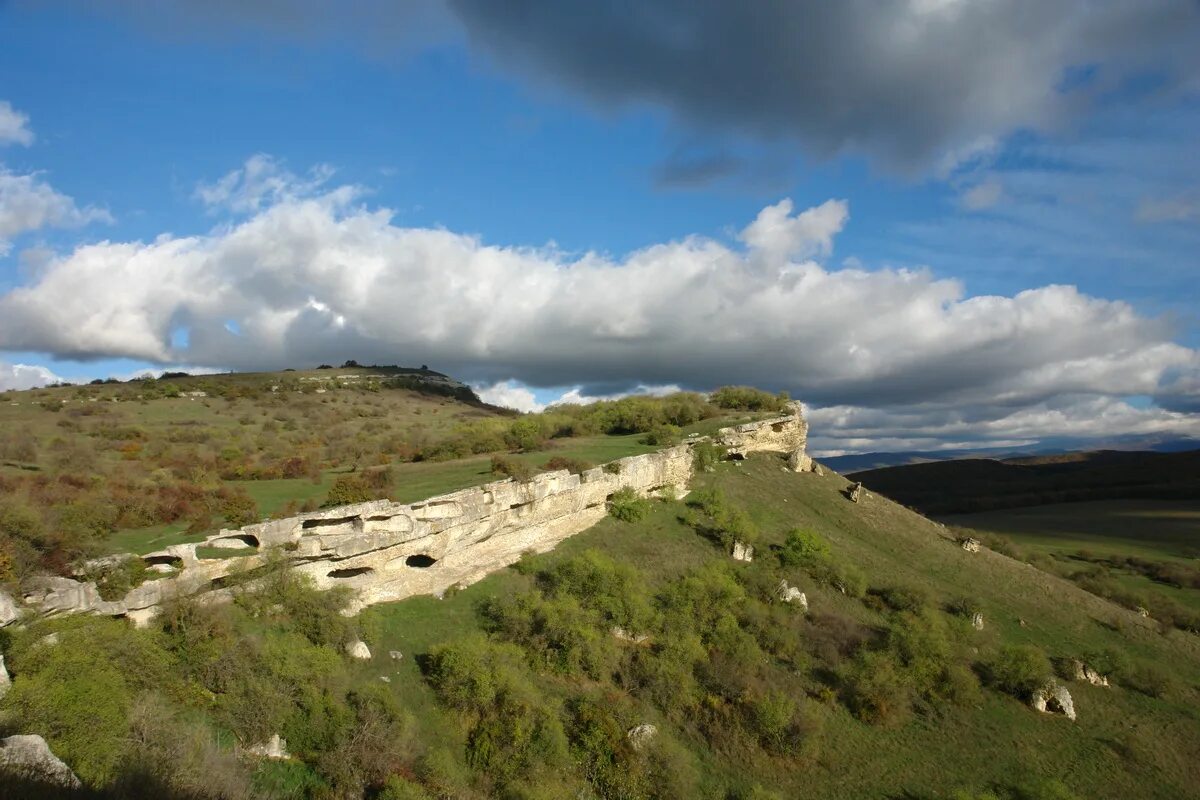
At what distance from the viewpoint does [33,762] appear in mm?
7512

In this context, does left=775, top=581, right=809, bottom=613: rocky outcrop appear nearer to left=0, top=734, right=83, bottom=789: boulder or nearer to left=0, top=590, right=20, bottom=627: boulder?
left=0, top=734, right=83, bottom=789: boulder

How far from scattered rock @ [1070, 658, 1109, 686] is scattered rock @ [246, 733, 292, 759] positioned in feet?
83.7

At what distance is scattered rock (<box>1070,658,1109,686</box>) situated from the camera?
21.9 metres

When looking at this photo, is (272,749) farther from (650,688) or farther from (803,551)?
(803,551)

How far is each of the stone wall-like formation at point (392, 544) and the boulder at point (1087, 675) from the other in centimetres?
1840

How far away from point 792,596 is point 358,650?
16.1 metres

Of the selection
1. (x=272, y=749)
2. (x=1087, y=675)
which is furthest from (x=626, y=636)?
(x=1087, y=675)

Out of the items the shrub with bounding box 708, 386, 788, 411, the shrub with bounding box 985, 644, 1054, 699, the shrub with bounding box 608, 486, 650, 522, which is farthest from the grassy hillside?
the shrub with bounding box 708, 386, 788, 411

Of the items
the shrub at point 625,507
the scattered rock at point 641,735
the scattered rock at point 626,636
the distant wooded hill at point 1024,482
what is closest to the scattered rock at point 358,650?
the scattered rock at point 641,735

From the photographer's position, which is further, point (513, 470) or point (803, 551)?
point (803, 551)

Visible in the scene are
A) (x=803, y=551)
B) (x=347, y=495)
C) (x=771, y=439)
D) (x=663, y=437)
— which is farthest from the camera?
(x=771, y=439)

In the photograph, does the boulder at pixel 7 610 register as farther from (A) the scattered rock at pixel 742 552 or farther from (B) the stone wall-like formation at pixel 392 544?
(A) the scattered rock at pixel 742 552

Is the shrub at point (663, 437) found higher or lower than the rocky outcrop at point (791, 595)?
higher

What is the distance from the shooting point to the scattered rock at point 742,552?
27.6 meters
